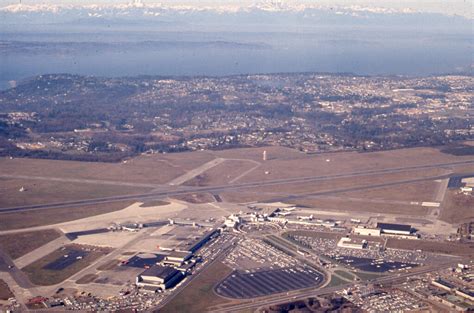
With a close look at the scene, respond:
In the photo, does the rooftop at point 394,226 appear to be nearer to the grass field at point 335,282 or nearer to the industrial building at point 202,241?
the grass field at point 335,282

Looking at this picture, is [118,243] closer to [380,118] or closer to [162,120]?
[162,120]

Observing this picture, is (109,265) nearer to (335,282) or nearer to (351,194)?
(335,282)

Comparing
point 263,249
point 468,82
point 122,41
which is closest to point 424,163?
point 263,249

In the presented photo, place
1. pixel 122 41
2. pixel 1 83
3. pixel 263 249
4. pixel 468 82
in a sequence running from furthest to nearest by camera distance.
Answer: pixel 122 41 < pixel 1 83 < pixel 468 82 < pixel 263 249

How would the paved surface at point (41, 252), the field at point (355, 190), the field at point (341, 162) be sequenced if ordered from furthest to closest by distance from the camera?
the field at point (341, 162) < the field at point (355, 190) < the paved surface at point (41, 252)

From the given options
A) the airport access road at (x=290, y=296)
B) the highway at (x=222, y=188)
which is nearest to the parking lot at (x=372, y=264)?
the airport access road at (x=290, y=296)

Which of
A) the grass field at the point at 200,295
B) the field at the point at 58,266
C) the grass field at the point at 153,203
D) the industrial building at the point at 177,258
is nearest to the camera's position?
the grass field at the point at 200,295

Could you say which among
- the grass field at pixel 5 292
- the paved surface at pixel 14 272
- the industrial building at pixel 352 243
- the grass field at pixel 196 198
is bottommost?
the grass field at pixel 196 198
